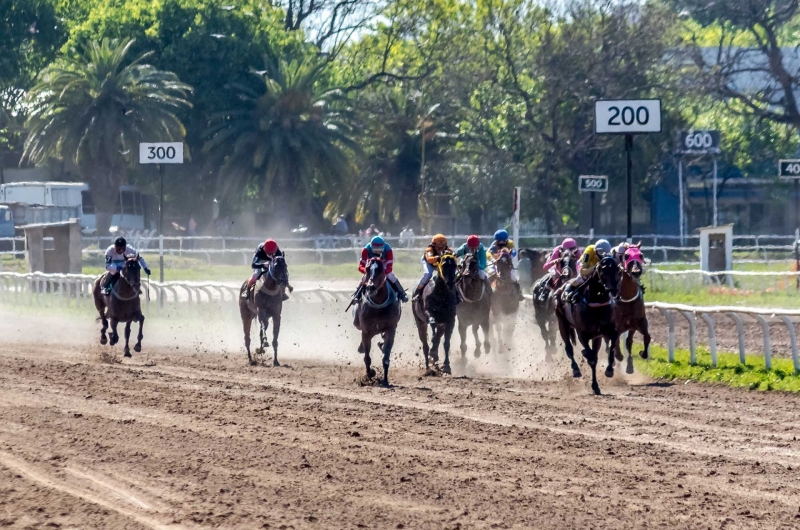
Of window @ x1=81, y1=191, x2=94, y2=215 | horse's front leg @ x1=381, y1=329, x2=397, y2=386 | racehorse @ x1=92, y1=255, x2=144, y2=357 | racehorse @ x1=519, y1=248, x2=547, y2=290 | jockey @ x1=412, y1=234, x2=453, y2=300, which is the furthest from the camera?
window @ x1=81, y1=191, x2=94, y2=215

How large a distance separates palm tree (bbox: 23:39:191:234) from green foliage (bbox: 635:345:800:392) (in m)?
33.4

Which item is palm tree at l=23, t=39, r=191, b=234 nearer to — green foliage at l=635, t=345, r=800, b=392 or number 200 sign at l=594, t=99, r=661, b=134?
number 200 sign at l=594, t=99, r=661, b=134

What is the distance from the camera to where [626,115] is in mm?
18344

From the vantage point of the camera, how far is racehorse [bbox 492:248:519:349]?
61.6 feet

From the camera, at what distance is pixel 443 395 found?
14.0m

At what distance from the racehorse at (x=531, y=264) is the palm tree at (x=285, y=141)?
2675 centimetres

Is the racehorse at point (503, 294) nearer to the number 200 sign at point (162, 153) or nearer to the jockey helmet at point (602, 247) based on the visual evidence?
the jockey helmet at point (602, 247)

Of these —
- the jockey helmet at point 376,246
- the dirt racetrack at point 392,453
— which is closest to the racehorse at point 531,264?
the dirt racetrack at point 392,453

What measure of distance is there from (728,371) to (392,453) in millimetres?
6813

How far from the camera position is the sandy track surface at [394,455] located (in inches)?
314

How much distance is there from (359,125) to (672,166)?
44.6 feet

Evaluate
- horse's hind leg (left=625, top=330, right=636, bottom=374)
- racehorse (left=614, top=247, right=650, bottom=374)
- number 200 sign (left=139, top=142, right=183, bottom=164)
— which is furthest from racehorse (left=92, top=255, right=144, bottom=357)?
racehorse (left=614, top=247, right=650, bottom=374)

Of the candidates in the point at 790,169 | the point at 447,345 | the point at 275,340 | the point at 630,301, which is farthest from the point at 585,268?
the point at 790,169

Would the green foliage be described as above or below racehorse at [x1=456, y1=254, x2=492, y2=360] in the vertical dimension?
below
